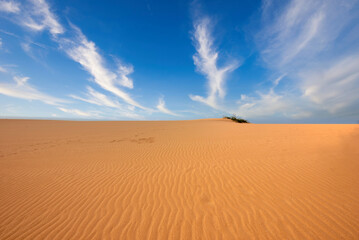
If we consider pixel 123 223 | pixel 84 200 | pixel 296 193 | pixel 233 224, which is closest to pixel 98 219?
pixel 123 223

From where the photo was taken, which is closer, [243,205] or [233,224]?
[233,224]

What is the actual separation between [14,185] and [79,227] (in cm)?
403

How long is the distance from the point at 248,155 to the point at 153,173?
15.3ft

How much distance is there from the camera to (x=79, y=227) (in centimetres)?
286

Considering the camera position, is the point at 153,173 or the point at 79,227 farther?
the point at 153,173

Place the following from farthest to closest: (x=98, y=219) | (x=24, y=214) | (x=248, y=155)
→ (x=248, y=155), (x=24, y=214), (x=98, y=219)

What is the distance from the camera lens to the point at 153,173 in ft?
17.8

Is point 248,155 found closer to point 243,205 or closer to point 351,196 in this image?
point 351,196

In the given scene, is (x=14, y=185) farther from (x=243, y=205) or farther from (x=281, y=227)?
(x=281, y=227)

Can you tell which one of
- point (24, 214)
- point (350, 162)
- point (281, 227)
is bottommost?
point (24, 214)

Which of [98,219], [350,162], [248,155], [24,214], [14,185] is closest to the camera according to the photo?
[98,219]

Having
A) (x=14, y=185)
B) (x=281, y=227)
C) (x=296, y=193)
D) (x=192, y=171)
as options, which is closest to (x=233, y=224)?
(x=281, y=227)

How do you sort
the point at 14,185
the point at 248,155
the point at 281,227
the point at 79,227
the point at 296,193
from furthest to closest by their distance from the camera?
the point at 248,155 → the point at 14,185 → the point at 296,193 → the point at 79,227 → the point at 281,227

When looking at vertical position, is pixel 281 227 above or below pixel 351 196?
below
